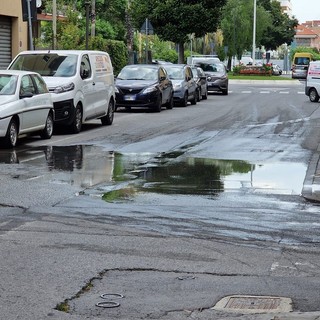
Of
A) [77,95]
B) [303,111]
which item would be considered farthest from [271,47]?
[77,95]

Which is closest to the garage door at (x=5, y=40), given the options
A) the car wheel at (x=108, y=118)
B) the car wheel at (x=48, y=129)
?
the car wheel at (x=108, y=118)

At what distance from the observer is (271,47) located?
13475 cm

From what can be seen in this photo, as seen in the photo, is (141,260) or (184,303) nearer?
(184,303)

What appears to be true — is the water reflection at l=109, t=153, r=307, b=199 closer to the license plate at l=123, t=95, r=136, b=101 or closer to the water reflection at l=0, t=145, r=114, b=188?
the water reflection at l=0, t=145, r=114, b=188

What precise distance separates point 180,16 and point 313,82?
14657mm

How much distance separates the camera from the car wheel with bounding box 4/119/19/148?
60.1 feet

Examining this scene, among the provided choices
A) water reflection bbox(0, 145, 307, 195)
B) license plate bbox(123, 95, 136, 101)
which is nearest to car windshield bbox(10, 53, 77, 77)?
water reflection bbox(0, 145, 307, 195)

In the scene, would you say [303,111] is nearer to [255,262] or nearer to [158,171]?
[158,171]

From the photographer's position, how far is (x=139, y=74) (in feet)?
106

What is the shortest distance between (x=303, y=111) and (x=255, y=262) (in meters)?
25.0

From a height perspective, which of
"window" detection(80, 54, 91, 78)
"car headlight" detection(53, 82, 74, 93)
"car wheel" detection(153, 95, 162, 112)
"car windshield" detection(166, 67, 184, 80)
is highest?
"window" detection(80, 54, 91, 78)

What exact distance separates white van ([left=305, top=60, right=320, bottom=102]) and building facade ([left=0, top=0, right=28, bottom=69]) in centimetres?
1200

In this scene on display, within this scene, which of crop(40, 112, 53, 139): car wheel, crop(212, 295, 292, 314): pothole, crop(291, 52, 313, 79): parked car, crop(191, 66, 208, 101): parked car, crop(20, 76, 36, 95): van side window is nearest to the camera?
crop(212, 295, 292, 314): pothole

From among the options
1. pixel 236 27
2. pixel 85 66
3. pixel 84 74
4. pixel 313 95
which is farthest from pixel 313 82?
Result: pixel 236 27
